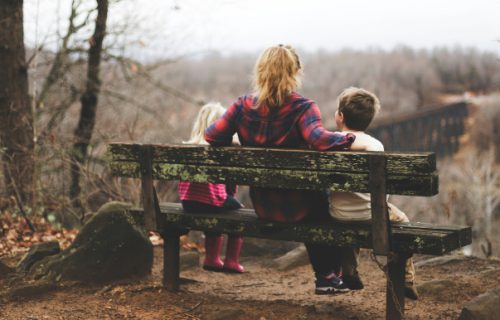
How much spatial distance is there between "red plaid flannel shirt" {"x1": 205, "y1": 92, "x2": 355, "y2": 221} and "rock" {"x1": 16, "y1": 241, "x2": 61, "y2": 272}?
2066 mm

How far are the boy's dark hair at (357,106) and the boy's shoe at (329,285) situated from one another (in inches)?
38.7

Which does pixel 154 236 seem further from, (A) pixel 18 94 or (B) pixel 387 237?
(B) pixel 387 237

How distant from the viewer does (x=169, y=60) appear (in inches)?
449

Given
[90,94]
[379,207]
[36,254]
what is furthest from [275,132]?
[90,94]

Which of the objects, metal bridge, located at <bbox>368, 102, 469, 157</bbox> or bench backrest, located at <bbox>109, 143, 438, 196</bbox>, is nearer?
bench backrest, located at <bbox>109, 143, 438, 196</bbox>

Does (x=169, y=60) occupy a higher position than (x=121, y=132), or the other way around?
(x=169, y=60)

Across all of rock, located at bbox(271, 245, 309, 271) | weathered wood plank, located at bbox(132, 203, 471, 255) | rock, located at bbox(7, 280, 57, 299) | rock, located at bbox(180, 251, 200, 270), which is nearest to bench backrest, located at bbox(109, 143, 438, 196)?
weathered wood plank, located at bbox(132, 203, 471, 255)

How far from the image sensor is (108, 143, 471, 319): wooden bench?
361 cm

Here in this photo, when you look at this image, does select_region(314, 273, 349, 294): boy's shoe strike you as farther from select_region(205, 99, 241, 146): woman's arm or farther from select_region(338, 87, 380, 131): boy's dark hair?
select_region(205, 99, 241, 146): woman's arm

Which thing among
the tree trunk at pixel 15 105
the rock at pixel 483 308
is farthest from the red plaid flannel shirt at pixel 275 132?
the tree trunk at pixel 15 105

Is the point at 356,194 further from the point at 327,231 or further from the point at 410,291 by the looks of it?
the point at 410,291

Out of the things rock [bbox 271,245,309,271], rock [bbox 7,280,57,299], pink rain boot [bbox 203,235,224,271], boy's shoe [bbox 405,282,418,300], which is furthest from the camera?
rock [bbox 271,245,309,271]

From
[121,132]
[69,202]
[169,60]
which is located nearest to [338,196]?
[69,202]

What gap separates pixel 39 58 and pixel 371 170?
721 centimetres
